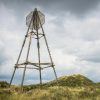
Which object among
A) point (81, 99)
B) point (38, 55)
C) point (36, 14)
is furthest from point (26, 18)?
point (81, 99)

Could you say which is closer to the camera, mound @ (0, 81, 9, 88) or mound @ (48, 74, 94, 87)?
mound @ (0, 81, 9, 88)

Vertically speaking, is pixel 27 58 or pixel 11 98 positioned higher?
pixel 27 58

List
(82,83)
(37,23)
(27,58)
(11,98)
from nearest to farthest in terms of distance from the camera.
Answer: (11,98) → (27,58) → (37,23) → (82,83)

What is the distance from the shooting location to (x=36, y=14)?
30.7m

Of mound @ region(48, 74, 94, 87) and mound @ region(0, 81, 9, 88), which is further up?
mound @ region(48, 74, 94, 87)

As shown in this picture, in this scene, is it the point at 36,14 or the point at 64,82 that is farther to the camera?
the point at 64,82

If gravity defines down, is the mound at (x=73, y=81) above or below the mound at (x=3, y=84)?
above

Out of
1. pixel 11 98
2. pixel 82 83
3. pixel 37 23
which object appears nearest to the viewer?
pixel 11 98

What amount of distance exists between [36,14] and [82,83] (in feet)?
36.8

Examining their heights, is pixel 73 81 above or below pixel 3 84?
above

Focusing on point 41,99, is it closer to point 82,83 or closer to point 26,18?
point 26,18

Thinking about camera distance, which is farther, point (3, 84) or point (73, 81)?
point (73, 81)

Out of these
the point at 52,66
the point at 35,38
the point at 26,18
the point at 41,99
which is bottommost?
the point at 41,99

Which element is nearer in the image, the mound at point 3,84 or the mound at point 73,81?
the mound at point 3,84
